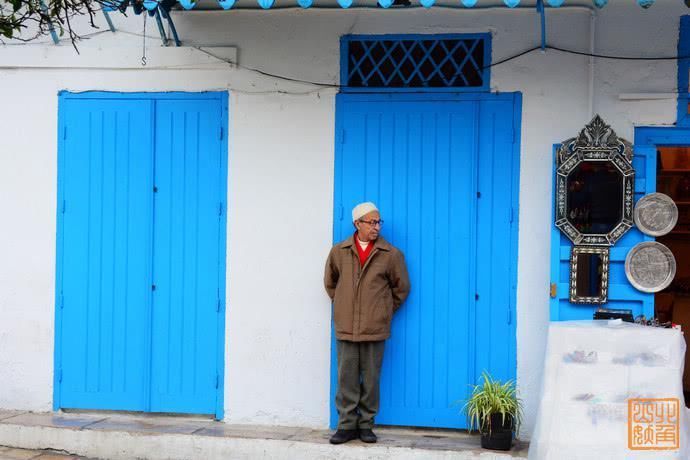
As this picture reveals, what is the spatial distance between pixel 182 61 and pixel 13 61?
145cm

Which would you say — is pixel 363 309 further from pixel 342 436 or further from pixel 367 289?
pixel 342 436

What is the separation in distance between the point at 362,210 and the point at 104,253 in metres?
2.22

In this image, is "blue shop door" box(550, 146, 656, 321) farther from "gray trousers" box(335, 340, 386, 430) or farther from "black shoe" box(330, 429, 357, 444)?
"black shoe" box(330, 429, 357, 444)

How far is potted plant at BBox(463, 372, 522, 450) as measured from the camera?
7.00m

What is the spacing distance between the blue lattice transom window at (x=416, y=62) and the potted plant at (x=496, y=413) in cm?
227

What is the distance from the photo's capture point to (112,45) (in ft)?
25.8

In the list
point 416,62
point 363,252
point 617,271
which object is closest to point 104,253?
point 363,252

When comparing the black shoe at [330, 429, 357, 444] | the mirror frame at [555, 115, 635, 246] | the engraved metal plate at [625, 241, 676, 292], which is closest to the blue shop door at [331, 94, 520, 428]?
the black shoe at [330, 429, 357, 444]

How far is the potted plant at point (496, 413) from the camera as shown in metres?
7.00

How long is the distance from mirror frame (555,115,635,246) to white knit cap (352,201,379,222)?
1.34 metres

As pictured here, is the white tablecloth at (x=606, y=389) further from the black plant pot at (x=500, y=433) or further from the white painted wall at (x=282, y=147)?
the white painted wall at (x=282, y=147)

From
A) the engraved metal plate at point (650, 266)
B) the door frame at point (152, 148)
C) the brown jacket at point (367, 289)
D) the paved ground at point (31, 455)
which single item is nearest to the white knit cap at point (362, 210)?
the brown jacket at point (367, 289)

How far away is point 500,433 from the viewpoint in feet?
23.0

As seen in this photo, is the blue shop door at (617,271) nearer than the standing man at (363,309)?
Yes
